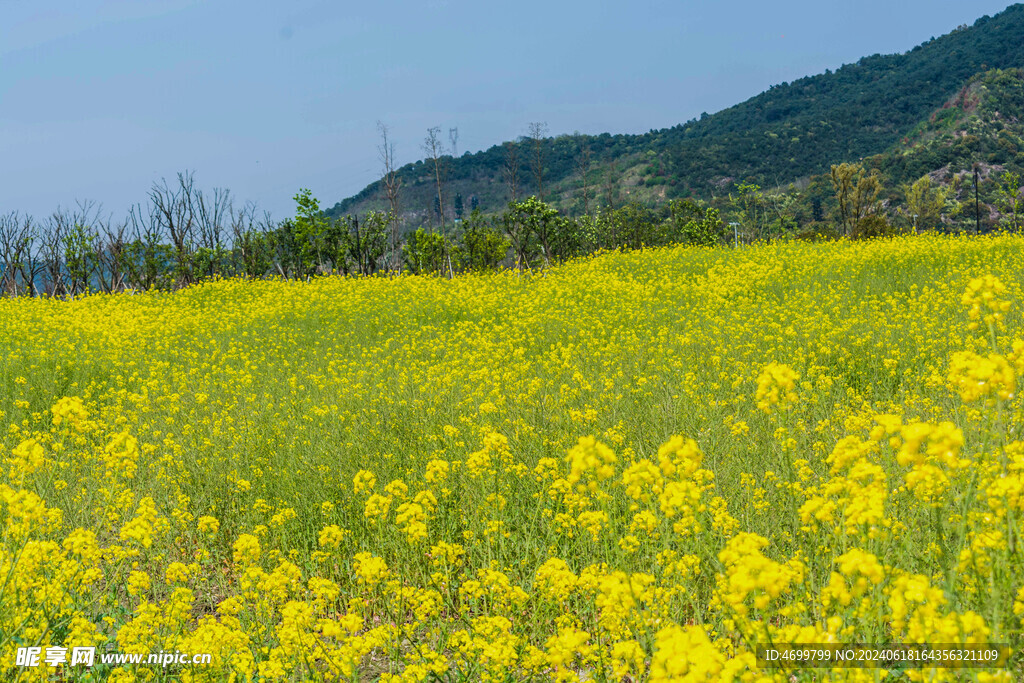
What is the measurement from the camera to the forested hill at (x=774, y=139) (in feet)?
271

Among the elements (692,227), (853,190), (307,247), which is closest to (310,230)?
(307,247)

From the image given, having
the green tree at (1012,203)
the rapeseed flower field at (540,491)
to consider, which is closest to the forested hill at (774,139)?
the green tree at (1012,203)

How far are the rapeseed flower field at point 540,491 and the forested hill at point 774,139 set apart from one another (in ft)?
227

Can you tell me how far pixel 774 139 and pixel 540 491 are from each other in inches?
3784

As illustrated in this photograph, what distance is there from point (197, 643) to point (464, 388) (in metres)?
3.82

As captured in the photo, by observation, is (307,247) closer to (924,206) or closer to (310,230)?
(310,230)

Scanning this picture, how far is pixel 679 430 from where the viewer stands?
4.68 meters

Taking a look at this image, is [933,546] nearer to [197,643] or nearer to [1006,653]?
[1006,653]

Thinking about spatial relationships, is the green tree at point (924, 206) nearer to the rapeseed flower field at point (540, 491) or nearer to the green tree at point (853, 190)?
the green tree at point (853, 190)

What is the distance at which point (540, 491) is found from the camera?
3.97m

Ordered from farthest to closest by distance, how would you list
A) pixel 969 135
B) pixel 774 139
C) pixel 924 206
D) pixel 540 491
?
1. pixel 774 139
2. pixel 969 135
3. pixel 924 206
4. pixel 540 491

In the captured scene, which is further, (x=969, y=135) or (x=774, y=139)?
(x=774, y=139)

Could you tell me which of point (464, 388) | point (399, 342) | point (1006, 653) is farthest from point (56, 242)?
point (1006, 653)

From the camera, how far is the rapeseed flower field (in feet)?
6.91
